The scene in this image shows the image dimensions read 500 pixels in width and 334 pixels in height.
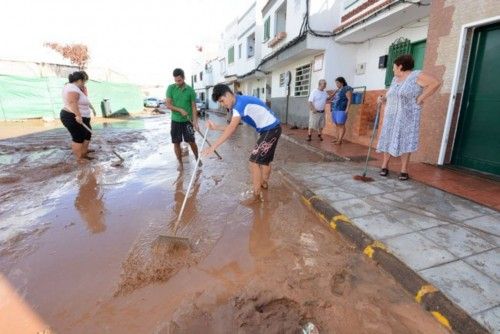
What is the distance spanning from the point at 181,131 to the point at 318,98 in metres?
4.23

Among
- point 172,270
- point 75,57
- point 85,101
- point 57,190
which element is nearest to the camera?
point 172,270

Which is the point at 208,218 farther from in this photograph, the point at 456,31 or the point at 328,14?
the point at 328,14

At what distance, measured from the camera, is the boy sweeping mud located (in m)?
3.45

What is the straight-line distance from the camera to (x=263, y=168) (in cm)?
414

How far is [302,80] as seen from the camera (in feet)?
39.1

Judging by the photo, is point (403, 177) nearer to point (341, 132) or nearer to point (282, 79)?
point (341, 132)

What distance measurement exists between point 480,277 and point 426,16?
6.11m

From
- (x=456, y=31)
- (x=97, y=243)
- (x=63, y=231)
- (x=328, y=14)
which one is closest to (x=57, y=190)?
Result: (x=63, y=231)

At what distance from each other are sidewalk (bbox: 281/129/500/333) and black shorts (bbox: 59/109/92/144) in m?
4.37

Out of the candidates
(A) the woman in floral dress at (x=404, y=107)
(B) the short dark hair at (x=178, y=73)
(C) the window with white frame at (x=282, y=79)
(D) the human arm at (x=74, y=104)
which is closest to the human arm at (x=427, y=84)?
(A) the woman in floral dress at (x=404, y=107)

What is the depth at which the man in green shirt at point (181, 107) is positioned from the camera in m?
5.35

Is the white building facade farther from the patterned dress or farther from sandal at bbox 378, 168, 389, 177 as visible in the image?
sandal at bbox 378, 168, 389, 177

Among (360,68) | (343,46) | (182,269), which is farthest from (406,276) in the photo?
(343,46)

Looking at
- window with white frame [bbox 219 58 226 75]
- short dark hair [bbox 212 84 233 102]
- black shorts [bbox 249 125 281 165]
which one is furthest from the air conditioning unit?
window with white frame [bbox 219 58 226 75]
